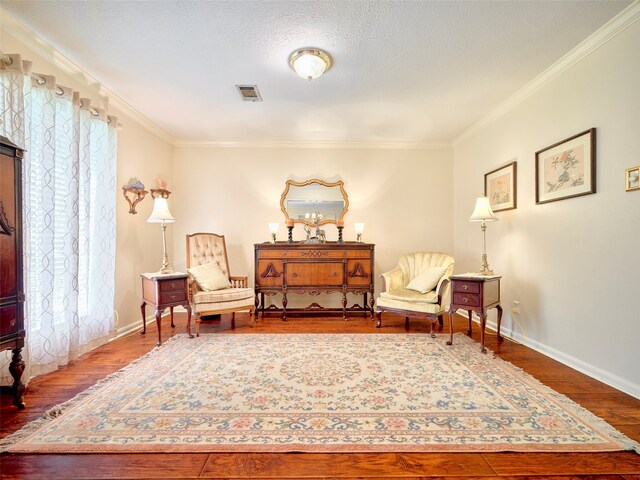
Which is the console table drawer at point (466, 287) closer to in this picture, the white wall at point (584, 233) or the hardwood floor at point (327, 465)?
the white wall at point (584, 233)

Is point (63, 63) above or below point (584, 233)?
above

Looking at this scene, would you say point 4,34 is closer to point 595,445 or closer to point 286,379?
point 286,379

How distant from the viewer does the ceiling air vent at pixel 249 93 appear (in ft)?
9.96

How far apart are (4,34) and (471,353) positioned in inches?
178

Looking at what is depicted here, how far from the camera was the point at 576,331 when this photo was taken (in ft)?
8.27

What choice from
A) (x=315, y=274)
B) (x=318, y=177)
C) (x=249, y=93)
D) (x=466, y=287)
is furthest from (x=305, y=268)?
(x=249, y=93)

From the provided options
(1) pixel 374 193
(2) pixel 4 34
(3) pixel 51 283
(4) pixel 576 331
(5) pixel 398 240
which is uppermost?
(2) pixel 4 34

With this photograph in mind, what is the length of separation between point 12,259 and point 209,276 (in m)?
2.03

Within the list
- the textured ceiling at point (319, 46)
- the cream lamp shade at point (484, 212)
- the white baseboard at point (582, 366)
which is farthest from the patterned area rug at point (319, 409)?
the textured ceiling at point (319, 46)

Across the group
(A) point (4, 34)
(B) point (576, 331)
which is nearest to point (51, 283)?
(A) point (4, 34)

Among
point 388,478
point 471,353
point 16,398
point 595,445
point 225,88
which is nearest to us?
point 388,478

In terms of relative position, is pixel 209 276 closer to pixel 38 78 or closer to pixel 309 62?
pixel 38 78

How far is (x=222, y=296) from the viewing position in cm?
347

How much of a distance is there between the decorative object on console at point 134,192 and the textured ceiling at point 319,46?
0.89 metres
